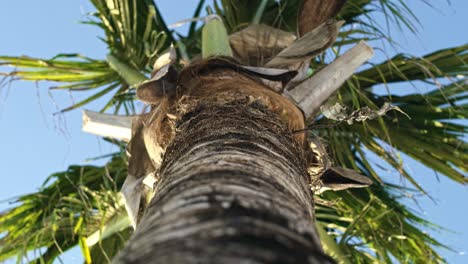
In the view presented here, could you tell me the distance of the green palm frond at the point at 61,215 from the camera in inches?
122

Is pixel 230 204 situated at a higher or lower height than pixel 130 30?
lower

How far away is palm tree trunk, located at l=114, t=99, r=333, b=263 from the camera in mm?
838

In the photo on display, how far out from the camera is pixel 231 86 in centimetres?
204

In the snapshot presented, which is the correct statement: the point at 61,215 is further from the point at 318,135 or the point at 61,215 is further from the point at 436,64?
the point at 436,64

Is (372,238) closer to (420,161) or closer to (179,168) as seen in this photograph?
(420,161)

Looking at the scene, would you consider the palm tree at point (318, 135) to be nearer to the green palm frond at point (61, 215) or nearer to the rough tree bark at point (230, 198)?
the green palm frond at point (61, 215)

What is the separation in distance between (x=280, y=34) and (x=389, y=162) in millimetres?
1101

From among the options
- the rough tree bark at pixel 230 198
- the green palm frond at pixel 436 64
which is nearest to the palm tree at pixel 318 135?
the green palm frond at pixel 436 64

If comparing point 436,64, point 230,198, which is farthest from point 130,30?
point 230,198

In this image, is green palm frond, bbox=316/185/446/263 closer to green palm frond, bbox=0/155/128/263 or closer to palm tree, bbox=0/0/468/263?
palm tree, bbox=0/0/468/263

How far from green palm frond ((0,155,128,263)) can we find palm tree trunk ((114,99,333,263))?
152 cm

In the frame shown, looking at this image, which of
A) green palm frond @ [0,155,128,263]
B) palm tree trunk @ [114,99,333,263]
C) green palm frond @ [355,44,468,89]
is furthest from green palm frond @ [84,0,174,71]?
palm tree trunk @ [114,99,333,263]

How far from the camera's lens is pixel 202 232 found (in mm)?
901

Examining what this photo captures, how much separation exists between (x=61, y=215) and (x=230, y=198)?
8.04ft
